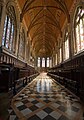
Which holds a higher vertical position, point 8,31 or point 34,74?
point 8,31

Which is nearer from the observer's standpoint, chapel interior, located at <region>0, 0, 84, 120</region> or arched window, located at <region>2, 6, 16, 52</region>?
chapel interior, located at <region>0, 0, 84, 120</region>

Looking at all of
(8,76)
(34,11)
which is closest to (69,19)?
(34,11)

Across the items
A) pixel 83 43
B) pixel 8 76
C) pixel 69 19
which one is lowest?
pixel 8 76

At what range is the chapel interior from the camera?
244 cm

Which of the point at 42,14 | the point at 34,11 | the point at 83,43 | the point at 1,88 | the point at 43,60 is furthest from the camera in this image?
the point at 43,60

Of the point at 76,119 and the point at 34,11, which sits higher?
the point at 34,11

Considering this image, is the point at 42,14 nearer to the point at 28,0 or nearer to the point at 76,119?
the point at 28,0

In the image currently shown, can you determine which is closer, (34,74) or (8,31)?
(8,31)

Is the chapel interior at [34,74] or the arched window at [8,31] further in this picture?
the arched window at [8,31]

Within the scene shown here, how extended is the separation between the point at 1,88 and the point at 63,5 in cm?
1163

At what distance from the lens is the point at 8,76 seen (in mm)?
3201

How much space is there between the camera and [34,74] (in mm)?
14359

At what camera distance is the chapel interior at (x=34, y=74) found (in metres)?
2.44

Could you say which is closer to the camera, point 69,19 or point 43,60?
point 69,19
